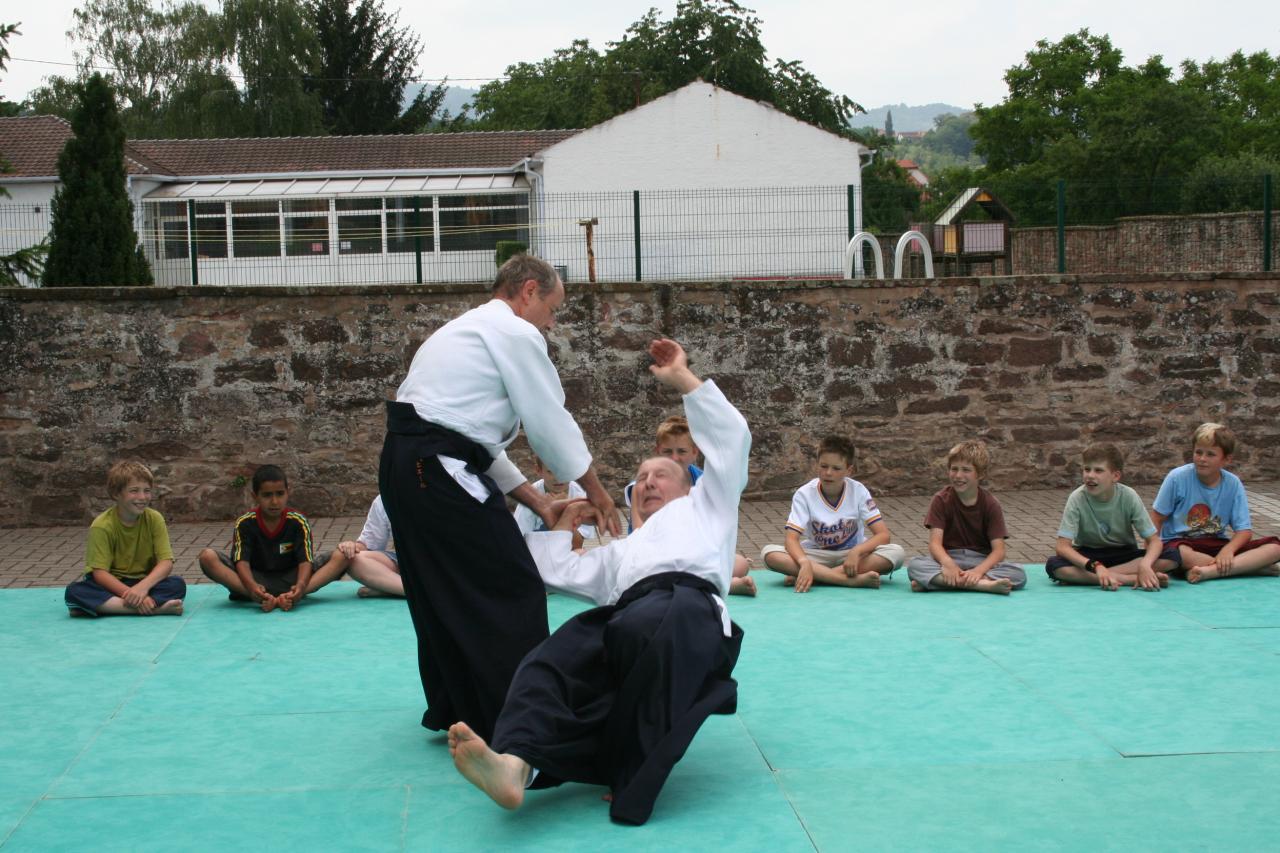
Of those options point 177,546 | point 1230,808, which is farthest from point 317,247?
point 1230,808

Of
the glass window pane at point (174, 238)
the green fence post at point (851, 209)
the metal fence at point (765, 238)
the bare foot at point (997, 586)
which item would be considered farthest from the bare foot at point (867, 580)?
the glass window pane at point (174, 238)

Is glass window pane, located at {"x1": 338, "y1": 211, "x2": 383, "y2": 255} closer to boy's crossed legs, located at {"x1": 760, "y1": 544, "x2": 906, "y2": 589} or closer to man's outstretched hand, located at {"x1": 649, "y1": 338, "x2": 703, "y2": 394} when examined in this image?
boy's crossed legs, located at {"x1": 760, "y1": 544, "x2": 906, "y2": 589}

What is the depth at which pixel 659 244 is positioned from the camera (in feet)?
43.1

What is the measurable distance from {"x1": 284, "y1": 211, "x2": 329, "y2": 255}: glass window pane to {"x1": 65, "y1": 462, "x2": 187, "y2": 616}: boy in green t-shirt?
779 inches

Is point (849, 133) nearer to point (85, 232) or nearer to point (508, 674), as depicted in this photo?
point (85, 232)

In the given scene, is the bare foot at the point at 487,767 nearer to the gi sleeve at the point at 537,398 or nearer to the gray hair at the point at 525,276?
the gi sleeve at the point at 537,398

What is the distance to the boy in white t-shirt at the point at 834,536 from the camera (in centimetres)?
784

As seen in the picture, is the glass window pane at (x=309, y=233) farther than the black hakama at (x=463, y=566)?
Yes

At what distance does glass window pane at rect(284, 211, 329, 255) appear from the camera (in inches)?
1047

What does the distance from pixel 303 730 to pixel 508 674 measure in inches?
41.5

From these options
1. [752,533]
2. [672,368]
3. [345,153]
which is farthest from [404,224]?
[672,368]

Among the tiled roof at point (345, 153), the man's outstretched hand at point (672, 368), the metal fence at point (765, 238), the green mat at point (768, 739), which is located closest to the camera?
the green mat at point (768, 739)

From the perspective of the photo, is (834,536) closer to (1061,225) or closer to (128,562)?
(128,562)

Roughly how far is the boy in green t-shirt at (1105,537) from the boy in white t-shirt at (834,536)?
978mm
